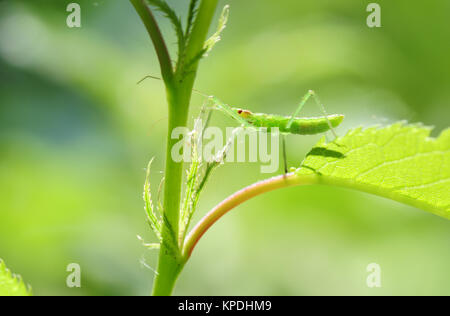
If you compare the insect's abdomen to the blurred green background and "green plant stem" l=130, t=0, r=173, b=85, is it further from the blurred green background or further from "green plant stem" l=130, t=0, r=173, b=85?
"green plant stem" l=130, t=0, r=173, b=85

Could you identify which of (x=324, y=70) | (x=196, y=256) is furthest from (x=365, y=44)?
(x=196, y=256)

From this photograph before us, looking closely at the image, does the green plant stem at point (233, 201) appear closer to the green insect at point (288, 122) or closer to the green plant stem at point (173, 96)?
the green plant stem at point (173, 96)

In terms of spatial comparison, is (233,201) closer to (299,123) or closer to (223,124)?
(299,123)

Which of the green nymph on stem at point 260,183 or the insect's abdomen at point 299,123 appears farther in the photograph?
the insect's abdomen at point 299,123

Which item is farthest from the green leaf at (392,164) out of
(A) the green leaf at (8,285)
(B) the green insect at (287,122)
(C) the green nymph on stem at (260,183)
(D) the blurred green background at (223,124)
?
(D) the blurred green background at (223,124)

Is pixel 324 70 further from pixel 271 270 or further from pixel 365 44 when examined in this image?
pixel 271 270

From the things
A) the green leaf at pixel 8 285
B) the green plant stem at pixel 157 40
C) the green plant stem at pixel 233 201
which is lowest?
the green leaf at pixel 8 285
